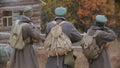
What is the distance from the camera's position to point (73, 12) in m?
27.9

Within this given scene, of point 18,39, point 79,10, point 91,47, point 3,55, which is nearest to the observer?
point 91,47

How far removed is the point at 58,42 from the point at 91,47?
0.79 metres

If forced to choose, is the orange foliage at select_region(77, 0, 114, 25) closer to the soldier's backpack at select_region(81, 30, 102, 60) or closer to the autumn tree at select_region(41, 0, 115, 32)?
the autumn tree at select_region(41, 0, 115, 32)

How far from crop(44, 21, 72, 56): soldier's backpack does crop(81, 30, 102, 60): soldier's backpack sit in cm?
57

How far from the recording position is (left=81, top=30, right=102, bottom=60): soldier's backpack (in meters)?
9.09

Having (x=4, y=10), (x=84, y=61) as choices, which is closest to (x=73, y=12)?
(x=4, y=10)

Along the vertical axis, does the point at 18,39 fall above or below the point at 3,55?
above

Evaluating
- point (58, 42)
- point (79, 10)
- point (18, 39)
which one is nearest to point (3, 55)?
point (18, 39)

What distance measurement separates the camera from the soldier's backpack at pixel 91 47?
9.09m

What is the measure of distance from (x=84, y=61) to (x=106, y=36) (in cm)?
558

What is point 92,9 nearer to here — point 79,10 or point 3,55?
point 79,10

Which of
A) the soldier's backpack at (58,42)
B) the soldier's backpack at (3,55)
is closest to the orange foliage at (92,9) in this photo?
the soldier's backpack at (3,55)

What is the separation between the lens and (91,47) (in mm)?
9133

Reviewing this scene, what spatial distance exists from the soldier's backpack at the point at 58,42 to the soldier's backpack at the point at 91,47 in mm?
571
